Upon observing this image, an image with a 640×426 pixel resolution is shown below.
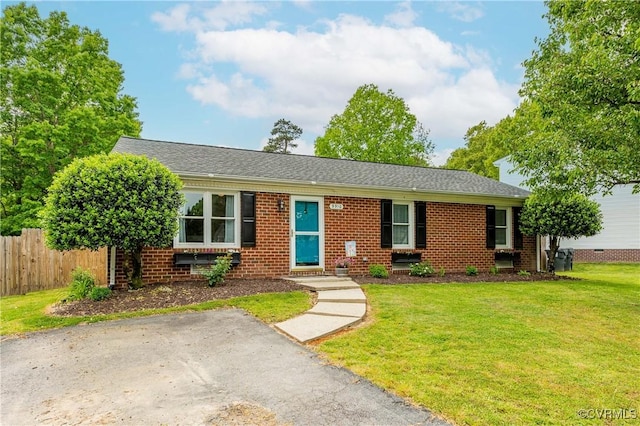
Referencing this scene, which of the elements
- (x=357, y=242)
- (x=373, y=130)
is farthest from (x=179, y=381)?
(x=373, y=130)

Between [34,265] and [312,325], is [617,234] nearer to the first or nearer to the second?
[312,325]

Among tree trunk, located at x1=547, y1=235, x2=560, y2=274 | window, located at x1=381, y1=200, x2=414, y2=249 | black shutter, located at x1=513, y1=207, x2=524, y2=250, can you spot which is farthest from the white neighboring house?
window, located at x1=381, y1=200, x2=414, y2=249

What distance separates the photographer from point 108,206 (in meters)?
6.69

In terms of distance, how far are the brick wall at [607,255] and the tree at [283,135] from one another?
29368 mm

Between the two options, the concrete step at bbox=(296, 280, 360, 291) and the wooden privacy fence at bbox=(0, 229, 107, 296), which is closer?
the concrete step at bbox=(296, 280, 360, 291)

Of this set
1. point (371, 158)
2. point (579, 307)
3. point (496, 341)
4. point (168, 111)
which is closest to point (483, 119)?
point (371, 158)

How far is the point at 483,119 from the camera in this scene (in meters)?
34.1

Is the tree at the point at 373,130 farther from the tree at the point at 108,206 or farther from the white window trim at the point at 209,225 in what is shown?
the tree at the point at 108,206

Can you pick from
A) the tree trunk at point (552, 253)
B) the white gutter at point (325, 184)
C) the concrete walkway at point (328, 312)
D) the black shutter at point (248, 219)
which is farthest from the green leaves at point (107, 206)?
the tree trunk at point (552, 253)

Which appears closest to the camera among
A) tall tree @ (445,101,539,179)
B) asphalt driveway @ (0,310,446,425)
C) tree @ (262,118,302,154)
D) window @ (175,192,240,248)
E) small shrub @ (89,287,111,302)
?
asphalt driveway @ (0,310,446,425)

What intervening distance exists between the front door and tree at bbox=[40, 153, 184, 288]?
3.44 meters

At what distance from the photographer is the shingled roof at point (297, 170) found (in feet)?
30.7

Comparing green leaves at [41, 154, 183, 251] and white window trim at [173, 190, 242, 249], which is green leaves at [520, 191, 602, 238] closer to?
white window trim at [173, 190, 242, 249]

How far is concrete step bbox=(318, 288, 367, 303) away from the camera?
22.7 ft
